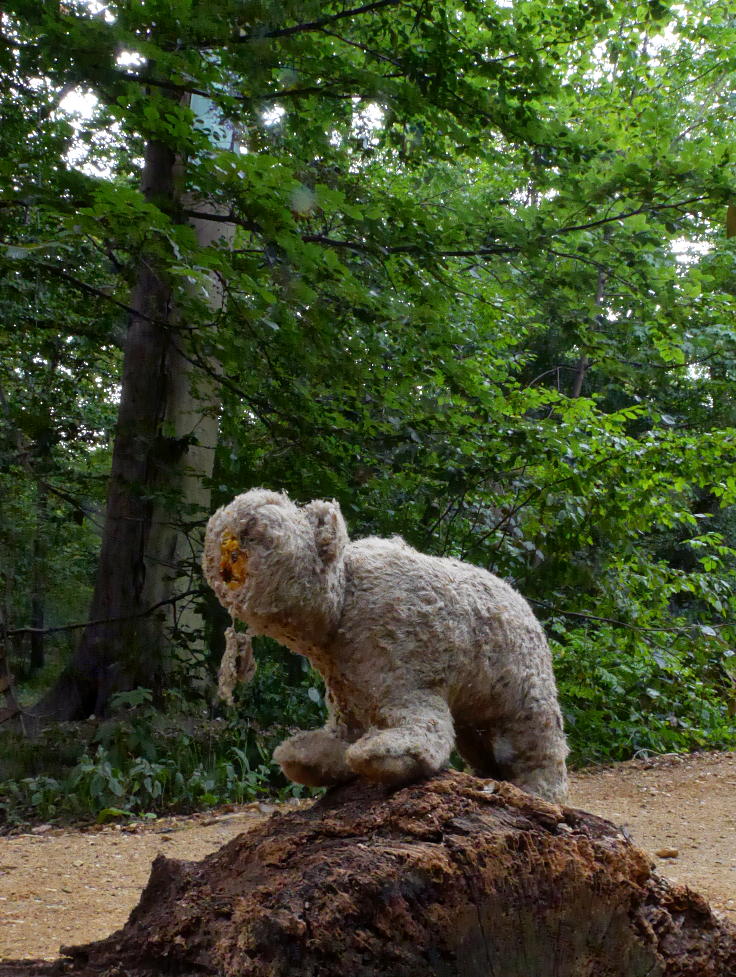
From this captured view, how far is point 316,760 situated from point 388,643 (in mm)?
374

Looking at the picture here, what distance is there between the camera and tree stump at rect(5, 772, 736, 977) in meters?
1.67

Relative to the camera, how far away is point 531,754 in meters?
2.44

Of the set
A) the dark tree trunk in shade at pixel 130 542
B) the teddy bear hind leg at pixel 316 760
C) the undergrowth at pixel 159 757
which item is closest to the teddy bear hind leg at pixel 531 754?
the teddy bear hind leg at pixel 316 760

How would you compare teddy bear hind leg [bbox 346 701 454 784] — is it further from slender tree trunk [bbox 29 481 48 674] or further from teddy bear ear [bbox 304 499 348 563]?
slender tree trunk [bbox 29 481 48 674]

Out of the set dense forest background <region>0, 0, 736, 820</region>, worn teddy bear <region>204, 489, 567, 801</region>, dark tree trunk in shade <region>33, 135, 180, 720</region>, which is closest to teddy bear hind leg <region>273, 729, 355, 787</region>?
worn teddy bear <region>204, 489, 567, 801</region>

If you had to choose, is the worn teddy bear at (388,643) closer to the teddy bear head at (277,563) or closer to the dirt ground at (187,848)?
the teddy bear head at (277,563)

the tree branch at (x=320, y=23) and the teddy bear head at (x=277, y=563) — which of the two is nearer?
the teddy bear head at (x=277, y=563)

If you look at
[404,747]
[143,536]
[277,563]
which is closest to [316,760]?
[404,747]

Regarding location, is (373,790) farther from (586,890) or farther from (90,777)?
(90,777)

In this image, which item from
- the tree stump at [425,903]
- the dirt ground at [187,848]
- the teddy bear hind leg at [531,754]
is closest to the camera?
the tree stump at [425,903]

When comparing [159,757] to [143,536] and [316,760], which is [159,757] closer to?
[143,536]

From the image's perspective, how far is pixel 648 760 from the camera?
724 cm

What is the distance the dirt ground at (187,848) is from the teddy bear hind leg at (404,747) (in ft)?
3.75

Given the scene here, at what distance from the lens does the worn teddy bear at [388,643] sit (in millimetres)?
2045
